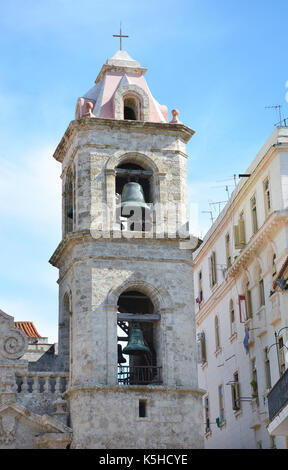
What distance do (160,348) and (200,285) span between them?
13.0 m

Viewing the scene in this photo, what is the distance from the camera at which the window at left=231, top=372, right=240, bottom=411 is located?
39312 millimetres

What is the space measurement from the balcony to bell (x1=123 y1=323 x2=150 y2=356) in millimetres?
5150

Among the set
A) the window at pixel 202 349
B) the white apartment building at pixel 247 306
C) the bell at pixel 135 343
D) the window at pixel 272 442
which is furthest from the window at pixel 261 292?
the window at pixel 202 349

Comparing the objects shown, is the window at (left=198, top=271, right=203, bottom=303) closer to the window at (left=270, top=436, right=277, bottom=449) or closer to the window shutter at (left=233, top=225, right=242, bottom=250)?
the window shutter at (left=233, top=225, right=242, bottom=250)

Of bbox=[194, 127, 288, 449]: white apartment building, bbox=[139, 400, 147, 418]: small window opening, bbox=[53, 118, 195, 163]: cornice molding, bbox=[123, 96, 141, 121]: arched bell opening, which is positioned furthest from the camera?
bbox=[123, 96, 141, 121]: arched bell opening

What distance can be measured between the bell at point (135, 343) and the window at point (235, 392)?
649 cm

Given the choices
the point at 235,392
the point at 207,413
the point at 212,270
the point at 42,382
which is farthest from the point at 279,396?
the point at 207,413

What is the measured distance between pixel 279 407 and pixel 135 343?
646 cm

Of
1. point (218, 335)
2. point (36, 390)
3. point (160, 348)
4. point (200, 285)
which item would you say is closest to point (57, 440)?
point (36, 390)

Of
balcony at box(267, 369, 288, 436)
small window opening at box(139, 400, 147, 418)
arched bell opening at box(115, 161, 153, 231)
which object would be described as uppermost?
arched bell opening at box(115, 161, 153, 231)

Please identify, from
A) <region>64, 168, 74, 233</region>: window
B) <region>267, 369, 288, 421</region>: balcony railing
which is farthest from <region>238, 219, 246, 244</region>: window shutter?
<region>267, 369, 288, 421</region>: balcony railing

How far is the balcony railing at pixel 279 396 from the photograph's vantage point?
28203 millimetres

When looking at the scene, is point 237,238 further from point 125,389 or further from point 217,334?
point 125,389
